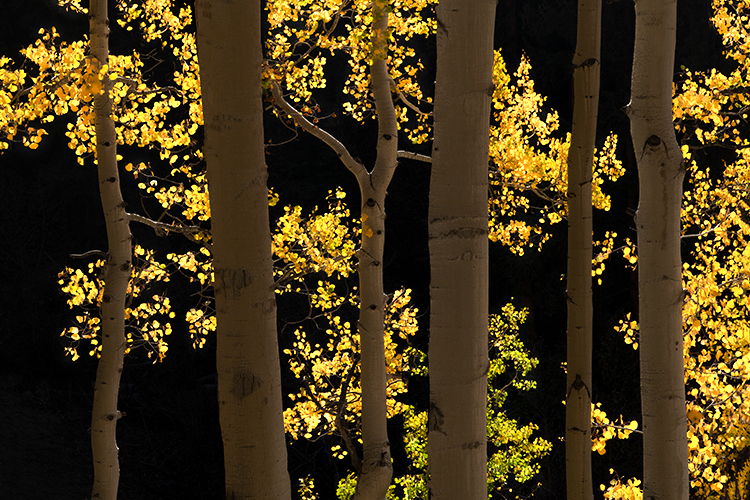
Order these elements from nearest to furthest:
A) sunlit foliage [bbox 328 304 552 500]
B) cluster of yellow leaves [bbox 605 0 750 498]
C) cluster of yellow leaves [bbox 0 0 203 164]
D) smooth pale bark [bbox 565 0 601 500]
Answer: smooth pale bark [bbox 565 0 601 500]
cluster of yellow leaves [bbox 0 0 203 164]
cluster of yellow leaves [bbox 605 0 750 498]
sunlit foliage [bbox 328 304 552 500]

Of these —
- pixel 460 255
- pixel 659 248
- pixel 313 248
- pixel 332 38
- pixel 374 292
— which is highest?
pixel 332 38

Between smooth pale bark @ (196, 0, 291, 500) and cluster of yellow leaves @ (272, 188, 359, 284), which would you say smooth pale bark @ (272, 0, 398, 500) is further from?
smooth pale bark @ (196, 0, 291, 500)

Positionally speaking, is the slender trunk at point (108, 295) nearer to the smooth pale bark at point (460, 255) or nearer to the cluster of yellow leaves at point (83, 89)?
the cluster of yellow leaves at point (83, 89)

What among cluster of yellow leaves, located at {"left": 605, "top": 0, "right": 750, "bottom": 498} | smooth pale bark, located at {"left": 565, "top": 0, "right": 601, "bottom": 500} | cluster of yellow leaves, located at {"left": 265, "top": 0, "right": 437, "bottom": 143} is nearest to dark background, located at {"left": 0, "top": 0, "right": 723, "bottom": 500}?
cluster of yellow leaves, located at {"left": 605, "top": 0, "right": 750, "bottom": 498}

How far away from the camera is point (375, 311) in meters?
4.74

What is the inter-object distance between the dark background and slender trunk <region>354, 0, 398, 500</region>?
684 cm

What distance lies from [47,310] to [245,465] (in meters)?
17.5

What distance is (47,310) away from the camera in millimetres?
17188

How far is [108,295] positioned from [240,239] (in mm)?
3247

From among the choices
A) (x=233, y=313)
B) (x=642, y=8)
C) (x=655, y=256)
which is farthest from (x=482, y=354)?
(x=642, y=8)

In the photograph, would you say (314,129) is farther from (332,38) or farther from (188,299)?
(188,299)

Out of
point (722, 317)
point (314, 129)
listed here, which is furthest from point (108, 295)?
point (722, 317)

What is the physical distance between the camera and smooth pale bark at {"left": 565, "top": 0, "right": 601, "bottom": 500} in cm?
342

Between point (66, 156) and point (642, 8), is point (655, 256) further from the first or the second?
point (66, 156)
